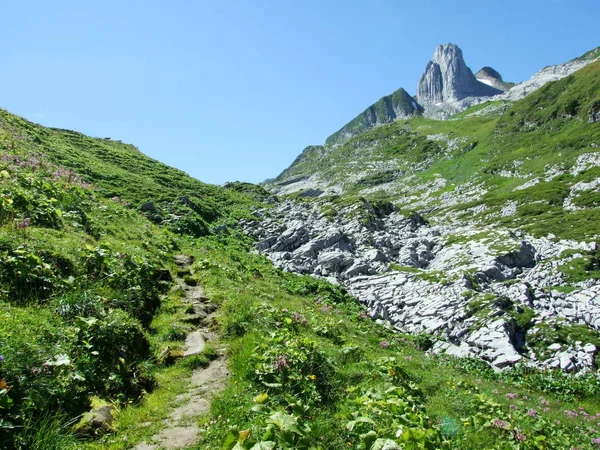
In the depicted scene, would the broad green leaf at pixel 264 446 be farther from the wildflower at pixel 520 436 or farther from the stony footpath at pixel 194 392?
the wildflower at pixel 520 436

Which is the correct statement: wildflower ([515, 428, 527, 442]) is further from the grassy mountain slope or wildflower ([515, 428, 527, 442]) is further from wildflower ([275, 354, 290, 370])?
the grassy mountain slope

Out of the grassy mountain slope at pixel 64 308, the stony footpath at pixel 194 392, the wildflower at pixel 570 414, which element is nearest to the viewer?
the grassy mountain slope at pixel 64 308

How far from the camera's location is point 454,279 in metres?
32.5

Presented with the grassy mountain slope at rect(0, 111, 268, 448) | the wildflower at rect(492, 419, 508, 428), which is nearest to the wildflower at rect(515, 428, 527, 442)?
the wildflower at rect(492, 419, 508, 428)

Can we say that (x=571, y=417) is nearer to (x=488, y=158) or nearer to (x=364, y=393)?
(x=364, y=393)

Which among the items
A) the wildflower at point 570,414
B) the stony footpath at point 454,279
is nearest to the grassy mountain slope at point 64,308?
the wildflower at point 570,414

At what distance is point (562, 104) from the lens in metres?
118

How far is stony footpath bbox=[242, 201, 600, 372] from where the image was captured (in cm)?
2423

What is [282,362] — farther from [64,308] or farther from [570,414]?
[570,414]

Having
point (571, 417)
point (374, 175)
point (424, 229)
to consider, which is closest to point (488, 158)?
point (374, 175)

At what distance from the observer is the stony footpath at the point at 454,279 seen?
24234 millimetres

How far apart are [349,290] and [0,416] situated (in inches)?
1177

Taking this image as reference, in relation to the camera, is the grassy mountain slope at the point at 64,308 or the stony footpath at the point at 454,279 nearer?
the grassy mountain slope at the point at 64,308

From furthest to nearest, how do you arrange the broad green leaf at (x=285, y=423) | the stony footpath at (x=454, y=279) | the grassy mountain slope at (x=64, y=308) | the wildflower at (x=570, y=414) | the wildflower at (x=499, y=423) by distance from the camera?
the stony footpath at (x=454, y=279) → the wildflower at (x=570, y=414) → the wildflower at (x=499, y=423) → the grassy mountain slope at (x=64, y=308) → the broad green leaf at (x=285, y=423)
